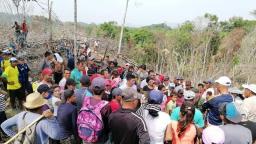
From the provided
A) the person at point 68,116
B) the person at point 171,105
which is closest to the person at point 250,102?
the person at point 171,105

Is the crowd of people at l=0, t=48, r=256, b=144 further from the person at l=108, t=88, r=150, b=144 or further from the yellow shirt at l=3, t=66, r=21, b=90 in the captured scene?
the yellow shirt at l=3, t=66, r=21, b=90

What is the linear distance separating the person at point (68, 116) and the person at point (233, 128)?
209 centimetres

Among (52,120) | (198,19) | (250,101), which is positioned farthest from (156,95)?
(198,19)

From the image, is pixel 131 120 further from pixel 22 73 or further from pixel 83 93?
pixel 22 73

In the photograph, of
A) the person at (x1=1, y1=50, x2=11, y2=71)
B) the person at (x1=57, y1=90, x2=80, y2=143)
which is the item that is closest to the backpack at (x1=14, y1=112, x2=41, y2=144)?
the person at (x1=57, y1=90, x2=80, y2=143)

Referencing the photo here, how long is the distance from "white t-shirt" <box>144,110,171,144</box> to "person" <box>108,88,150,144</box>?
0.88 ft

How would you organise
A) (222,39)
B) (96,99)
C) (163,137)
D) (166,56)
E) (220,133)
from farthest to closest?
1. (222,39)
2. (166,56)
3. (96,99)
4. (163,137)
5. (220,133)

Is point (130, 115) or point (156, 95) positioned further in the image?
point (156, 95)

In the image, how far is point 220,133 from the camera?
11.0 feet

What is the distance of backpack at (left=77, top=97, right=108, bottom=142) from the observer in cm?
406

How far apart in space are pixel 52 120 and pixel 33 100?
39 cm

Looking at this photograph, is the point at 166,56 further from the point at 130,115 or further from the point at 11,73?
the point at 130,115

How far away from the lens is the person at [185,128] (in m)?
3.70

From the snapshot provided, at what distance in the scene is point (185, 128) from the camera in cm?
371
